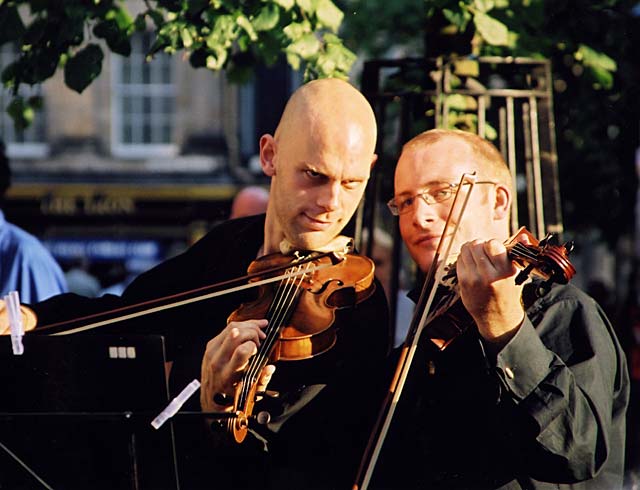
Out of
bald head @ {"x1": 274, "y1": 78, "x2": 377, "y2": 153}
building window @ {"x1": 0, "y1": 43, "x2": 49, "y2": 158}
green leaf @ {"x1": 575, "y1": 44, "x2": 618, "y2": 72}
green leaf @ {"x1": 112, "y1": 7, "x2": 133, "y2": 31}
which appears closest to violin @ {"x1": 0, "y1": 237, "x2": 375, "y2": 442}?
bald head @ {"x1": 274, "y1": 78, "x2": 377, "y2": 153}

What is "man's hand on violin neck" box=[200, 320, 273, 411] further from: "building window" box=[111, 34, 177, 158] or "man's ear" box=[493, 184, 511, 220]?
"building window" box=[111, 34, 177, 158]

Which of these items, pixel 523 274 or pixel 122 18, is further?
pixel 122 18

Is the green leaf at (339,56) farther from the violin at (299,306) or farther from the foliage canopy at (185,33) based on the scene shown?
the violin at (299,306)

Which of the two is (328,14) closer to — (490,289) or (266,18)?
(266,18)

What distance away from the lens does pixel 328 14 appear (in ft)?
14.2

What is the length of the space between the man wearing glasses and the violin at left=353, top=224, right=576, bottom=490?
0.04 meters

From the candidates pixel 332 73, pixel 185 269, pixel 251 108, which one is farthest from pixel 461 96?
pixel 251 108

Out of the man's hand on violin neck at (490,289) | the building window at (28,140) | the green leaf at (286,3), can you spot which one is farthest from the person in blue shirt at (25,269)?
the building window at (28,140)

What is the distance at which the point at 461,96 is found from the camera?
469 cm

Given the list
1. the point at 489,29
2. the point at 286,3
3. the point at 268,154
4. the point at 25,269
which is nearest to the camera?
the point at 268,154

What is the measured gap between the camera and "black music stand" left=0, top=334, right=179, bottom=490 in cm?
274

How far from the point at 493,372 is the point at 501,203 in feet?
1.86

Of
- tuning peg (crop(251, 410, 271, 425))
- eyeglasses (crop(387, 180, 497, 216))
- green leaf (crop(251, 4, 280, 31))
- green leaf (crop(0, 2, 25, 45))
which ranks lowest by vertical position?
tuning peg (crop(251, 410, 271, 425))

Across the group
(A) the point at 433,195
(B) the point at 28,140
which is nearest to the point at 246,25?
(A) the point at 433,195
